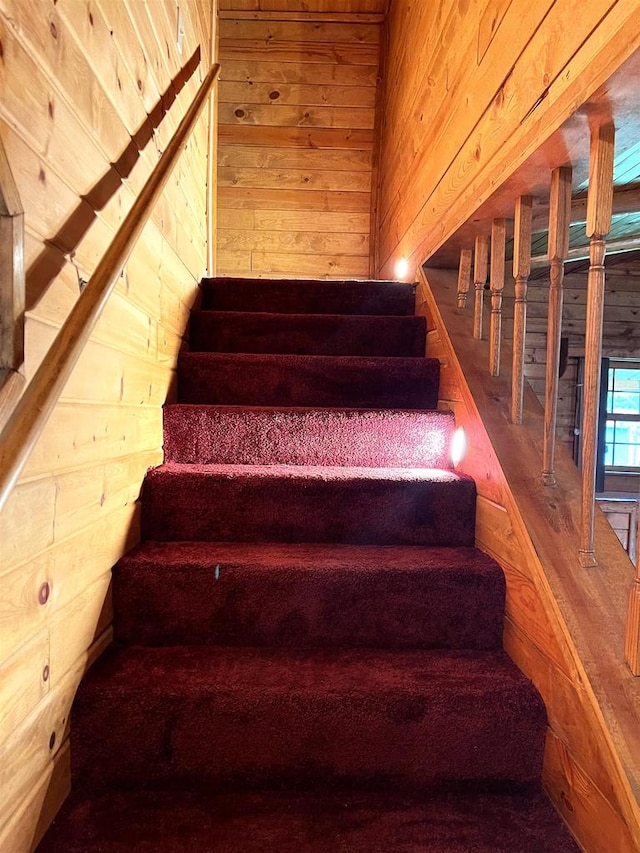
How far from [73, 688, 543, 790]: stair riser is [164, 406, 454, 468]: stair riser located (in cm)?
73

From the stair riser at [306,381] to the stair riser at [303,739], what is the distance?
987 mm

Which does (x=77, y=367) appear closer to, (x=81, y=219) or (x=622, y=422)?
(x=81, y=219)

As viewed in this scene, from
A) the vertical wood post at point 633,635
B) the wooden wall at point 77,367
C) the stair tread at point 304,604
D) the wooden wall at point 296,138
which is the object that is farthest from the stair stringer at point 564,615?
the wooden wall at point 296,138

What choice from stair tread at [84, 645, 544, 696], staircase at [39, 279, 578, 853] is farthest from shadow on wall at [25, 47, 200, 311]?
stair tread at [84, 645, 544, 696]

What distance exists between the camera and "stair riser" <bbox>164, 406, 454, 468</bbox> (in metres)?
1.52

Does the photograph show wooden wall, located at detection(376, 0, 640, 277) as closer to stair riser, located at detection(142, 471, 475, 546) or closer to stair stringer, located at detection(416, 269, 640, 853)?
stair stringer, located at detection(416, 269, 640, 853)

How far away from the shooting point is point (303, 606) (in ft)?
3.68

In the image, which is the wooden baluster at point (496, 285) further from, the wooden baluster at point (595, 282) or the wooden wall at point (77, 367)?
the wooden wall at point (77, 367)

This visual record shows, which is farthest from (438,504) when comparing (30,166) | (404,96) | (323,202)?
(323,202)

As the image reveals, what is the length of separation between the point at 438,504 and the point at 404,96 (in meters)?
2.50

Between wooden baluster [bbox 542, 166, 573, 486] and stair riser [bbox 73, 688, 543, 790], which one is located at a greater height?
wooden baluster [bbox 542, 166, 573, 486]

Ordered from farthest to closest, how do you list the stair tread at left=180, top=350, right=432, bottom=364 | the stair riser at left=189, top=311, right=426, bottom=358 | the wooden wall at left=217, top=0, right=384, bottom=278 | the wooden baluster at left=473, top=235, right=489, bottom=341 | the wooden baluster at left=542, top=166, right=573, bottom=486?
the wooden wall at left=217, top=0, right=384, bottom=278, the stair riser at left=189, top=311, right=426, bottom=358, the stair tread at left=180, top=350, right=432, bottom=364, the wooden baluster at left=473, top=235, right=489, bottom=341, the wooden baluster at left=542, top=166, right=573, bottom=486

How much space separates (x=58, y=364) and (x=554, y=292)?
1004 millimetres

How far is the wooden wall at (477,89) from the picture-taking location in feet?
3.07
